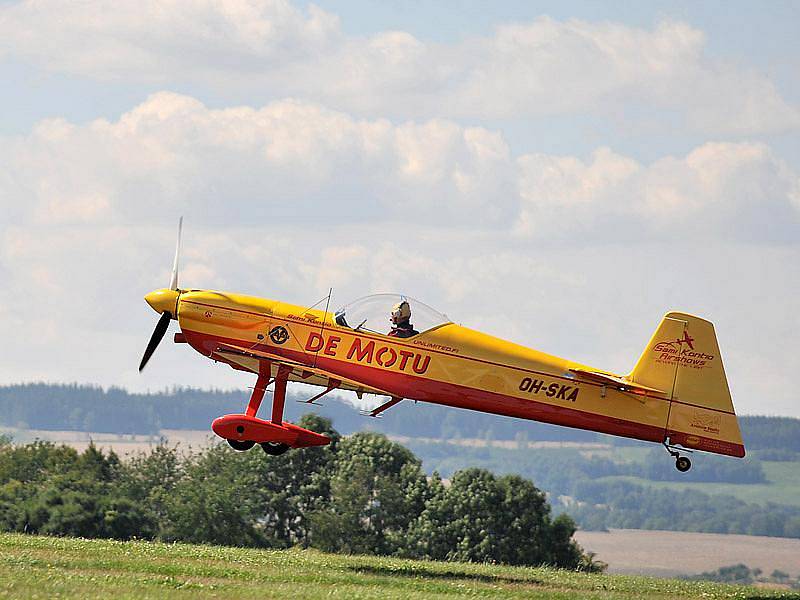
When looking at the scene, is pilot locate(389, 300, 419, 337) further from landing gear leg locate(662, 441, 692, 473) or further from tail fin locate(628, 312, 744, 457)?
landing gear leg locate(662, 441, 692, 473)

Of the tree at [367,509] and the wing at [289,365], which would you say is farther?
the tree at [367,509]

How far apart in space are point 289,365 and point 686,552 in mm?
140157

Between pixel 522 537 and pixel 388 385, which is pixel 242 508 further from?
pixel 388 385

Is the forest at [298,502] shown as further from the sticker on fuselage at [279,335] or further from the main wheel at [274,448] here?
the sticker on fuselage at [279,335]

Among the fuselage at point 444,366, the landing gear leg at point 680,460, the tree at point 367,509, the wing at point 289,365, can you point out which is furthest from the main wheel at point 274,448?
the tree at point 367,509

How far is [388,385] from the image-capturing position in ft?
79.8

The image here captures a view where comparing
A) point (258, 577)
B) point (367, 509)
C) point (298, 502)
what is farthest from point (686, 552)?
point (258, 577)

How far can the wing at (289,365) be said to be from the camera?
24.4 meters

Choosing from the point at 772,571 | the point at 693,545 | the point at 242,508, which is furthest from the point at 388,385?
the point at 693,545

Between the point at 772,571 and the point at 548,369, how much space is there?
124 meters

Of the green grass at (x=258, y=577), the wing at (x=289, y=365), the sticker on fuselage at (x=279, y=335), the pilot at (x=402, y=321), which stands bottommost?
the green grass at (x=258, y=577)

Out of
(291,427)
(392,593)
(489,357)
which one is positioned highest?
(489,357)

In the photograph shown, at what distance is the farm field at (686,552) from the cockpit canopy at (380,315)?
11028 cm

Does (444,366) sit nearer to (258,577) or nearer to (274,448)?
(274,448)
